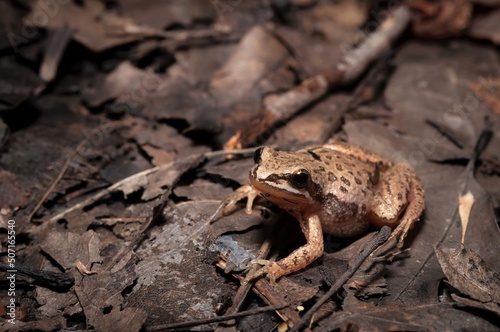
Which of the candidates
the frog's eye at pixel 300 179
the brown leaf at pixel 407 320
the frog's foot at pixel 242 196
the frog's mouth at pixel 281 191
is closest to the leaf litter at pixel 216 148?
the brown leaf at pixel 407 320

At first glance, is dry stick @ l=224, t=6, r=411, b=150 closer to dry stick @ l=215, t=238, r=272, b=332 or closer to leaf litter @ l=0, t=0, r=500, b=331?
leaf litter @ l=0, t=0, r=500, b=331

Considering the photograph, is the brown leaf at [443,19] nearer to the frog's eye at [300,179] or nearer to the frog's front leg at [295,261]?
the frog's eye at [300,179]

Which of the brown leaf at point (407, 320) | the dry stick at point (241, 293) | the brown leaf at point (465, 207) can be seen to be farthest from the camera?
the brown leaf at point (465, 207)

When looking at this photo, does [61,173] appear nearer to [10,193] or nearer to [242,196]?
[10,193]

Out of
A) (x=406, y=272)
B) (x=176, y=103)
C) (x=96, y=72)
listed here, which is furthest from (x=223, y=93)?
(x=406, y=272)

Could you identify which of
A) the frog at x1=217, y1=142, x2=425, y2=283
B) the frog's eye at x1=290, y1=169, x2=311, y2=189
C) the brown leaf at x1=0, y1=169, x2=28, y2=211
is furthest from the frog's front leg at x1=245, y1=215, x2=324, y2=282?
the brown leaf at x1=0, y1=169, x2=28, y2=211

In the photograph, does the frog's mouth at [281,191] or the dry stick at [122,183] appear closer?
the frog's mouth at [281,191]
